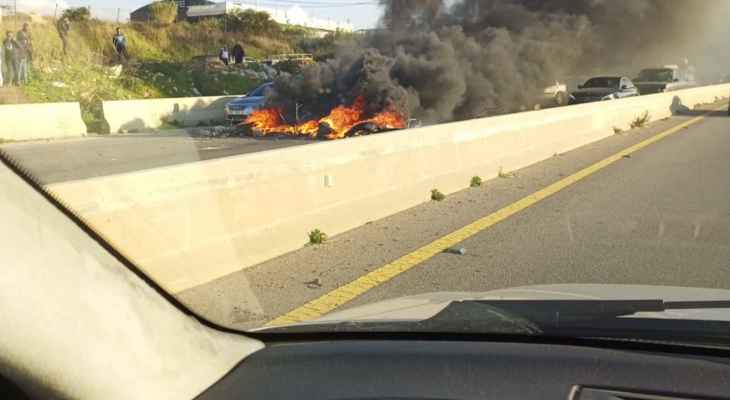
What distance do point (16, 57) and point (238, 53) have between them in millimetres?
31730

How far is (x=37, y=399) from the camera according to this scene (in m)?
1.89

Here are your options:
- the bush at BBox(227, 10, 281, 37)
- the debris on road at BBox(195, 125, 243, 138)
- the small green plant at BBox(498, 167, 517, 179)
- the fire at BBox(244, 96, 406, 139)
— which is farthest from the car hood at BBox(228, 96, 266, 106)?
the small green plant at BBox(498, 167, 517, 179)

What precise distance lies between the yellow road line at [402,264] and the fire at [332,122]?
8.42m

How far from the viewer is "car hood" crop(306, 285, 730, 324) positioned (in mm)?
2727

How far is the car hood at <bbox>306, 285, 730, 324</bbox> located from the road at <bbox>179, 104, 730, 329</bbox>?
85 cm

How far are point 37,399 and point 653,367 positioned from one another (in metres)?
1.52

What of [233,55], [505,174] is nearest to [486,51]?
[233,55]

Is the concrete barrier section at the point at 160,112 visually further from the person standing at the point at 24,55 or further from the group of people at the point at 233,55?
the person standing at the point at 24,55

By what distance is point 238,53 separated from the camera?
119 ft

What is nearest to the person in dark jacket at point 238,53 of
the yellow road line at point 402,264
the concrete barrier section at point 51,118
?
the concrete barrier section at point 51,118

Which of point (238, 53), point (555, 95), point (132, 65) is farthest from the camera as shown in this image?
point (238, 53)

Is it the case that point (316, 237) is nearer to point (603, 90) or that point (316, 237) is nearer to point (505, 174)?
point (505, 174)

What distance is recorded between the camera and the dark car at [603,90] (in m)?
30.1

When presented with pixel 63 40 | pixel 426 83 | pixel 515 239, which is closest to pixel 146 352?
pixel 63 40
